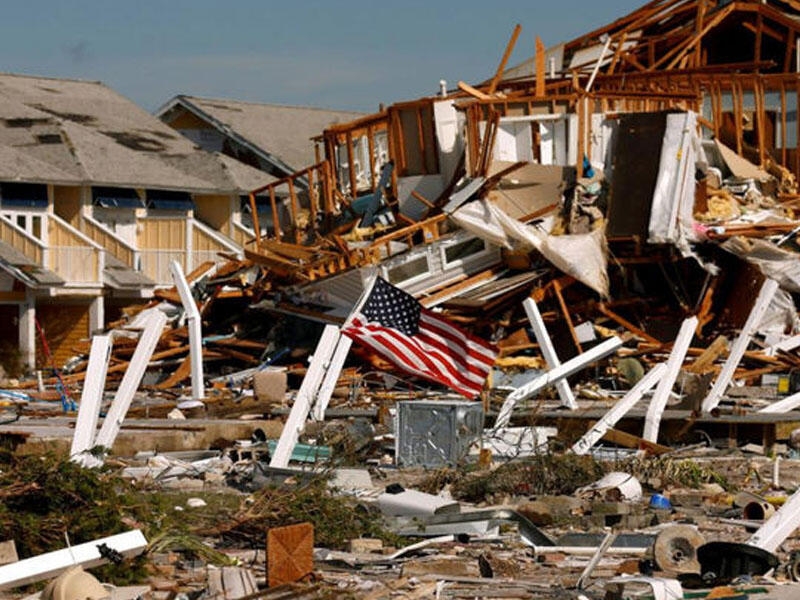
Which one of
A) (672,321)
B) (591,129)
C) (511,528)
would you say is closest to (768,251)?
(672,321)

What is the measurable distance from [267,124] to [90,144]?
12.1 meters

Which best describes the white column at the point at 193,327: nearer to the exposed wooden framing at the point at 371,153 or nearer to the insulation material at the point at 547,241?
the insulation material at the point at 547,241

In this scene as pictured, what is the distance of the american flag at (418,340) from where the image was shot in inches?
833

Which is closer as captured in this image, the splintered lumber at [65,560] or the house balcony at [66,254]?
the splintered lumber at [65,560]

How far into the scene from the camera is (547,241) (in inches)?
1135

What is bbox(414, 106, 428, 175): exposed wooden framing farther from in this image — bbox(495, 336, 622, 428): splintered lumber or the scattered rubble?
bbox(495, 336, 622, 428): splintered lumber

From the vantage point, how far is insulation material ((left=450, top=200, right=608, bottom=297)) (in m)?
28.6

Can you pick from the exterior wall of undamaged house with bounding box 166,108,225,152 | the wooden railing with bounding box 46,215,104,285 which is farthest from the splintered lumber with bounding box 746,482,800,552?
the exterior wall of undamaged house with bounding box 166,108,225,152

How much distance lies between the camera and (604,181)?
30.6m

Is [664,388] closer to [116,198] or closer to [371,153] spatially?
[371,153]

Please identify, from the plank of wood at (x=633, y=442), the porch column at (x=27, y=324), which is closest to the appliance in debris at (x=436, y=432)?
the plank of wood at (x=633, y=442)

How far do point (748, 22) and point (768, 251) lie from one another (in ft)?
36.8

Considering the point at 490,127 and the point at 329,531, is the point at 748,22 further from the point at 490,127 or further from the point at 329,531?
the point at 329,531

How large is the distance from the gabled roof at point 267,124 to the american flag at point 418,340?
3637cm
